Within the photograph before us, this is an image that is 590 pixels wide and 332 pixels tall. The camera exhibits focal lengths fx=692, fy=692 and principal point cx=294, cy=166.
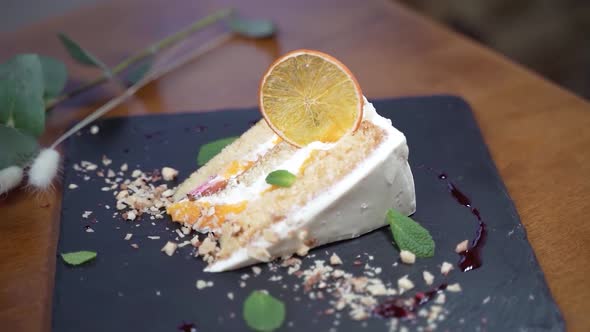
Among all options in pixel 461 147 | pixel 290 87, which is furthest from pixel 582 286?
pixel 290 87

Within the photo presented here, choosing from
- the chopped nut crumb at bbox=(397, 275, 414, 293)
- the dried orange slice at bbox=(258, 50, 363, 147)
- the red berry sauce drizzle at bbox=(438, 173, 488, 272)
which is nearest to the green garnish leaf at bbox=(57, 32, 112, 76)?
the dried orange slice at bbox=(258, 50, 363, 147)

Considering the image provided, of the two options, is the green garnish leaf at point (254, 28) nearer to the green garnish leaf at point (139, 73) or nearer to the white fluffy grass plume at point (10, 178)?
the green garnish leaf at point (139, 73)

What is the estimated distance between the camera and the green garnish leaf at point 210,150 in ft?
9.39

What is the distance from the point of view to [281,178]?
2443 millimetres

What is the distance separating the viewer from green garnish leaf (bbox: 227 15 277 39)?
380 cm

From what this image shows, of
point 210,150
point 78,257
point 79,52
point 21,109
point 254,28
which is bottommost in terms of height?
point 78,257

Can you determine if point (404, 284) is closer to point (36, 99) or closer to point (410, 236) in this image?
point (410, 236)

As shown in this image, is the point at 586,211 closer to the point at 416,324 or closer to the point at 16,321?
the point at 416,324

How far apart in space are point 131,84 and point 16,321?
1.54 meters

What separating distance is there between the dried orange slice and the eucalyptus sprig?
97 cm

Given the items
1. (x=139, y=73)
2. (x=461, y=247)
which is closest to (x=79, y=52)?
(x=139, y=73)

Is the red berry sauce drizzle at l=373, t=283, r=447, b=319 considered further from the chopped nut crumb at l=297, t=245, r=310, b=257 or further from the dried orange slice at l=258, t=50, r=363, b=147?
the dried orange slice at l=258, t=50, r=363, b=147

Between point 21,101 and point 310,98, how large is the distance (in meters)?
1.27

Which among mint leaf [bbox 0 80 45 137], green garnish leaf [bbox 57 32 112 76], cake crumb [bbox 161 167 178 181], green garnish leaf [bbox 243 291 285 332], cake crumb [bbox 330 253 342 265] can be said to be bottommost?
green garnish leaf [bbox 243 291 285 332]
